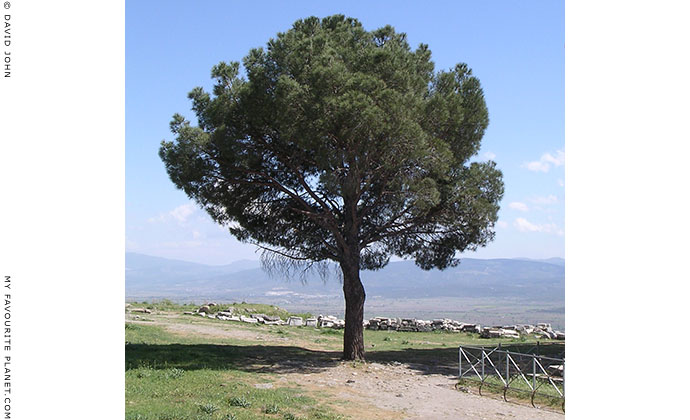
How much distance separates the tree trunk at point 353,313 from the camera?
14961 millimetres

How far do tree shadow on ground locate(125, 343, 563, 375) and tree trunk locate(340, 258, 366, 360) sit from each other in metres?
0.50

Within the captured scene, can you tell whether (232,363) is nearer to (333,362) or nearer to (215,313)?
(333,362)

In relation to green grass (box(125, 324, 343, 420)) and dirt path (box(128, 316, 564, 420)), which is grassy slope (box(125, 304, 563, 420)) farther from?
dirt path (box(128, 316, 564, 420))

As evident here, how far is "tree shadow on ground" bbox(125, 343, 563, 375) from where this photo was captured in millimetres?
13133

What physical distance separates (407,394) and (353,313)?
4081 mm

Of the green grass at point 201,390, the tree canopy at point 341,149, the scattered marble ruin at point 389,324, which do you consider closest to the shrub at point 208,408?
the green grass at point 201,390

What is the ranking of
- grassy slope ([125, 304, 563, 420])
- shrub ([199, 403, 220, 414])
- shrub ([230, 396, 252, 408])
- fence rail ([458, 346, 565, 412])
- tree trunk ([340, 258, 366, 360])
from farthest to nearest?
tree trunk ([340, 258, 366, 360])
fence rail ([458, 346, 565, 412])
shrub ([230, 396, 252, 408])
grassy slope ([125, 304, 563, 420])
shrub ([199, 403, 220, 414])

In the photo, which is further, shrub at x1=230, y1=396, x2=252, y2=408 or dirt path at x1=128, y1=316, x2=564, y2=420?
dirt path at x1=128, y1=316, x2=564, y2=420

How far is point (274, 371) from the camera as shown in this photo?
1321cm

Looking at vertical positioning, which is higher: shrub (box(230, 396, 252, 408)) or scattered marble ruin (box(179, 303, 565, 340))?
shrub (box(230, 396, 252, 408))

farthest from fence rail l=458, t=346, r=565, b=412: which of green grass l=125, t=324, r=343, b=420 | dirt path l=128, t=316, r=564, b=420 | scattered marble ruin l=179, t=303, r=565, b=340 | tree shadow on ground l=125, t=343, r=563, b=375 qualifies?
scattered marble ruin l=179, t=303, r=565, b=340

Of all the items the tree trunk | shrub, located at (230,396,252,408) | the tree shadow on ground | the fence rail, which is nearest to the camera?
shrub, located at (230,396,252,408)

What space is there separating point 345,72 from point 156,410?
331 inches
